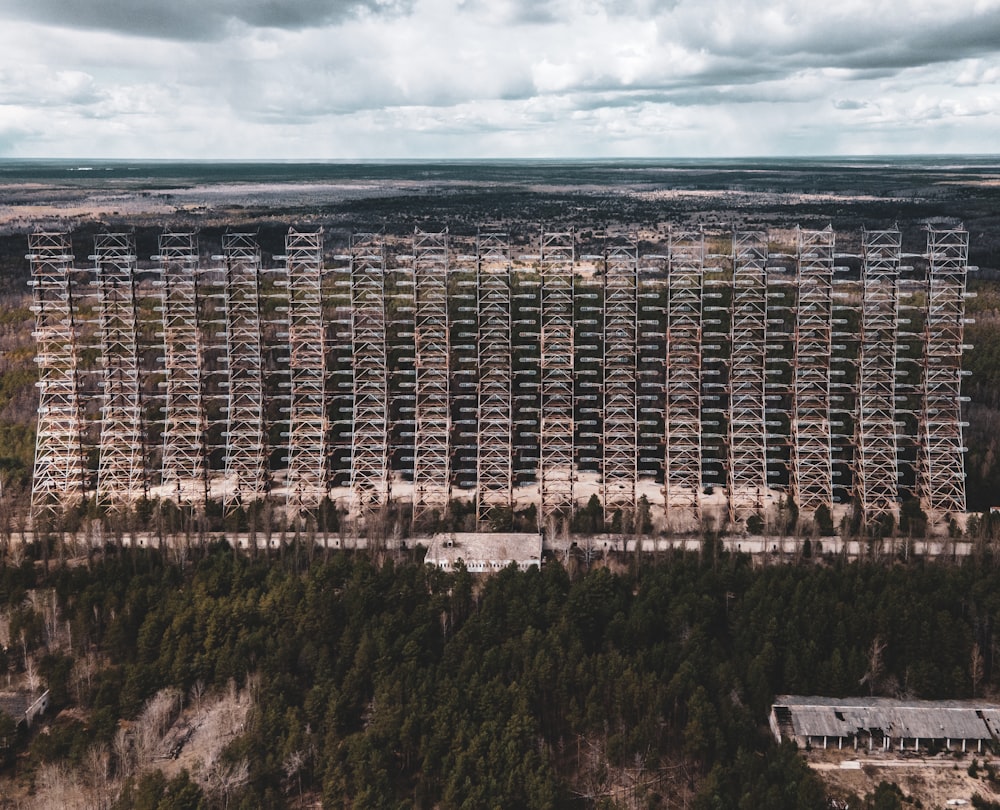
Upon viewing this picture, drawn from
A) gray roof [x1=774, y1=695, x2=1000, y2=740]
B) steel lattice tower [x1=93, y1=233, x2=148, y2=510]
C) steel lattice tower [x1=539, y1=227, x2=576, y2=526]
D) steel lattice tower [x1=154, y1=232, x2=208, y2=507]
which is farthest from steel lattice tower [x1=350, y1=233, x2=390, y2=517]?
gray roof [x1=774, y1=695, x2=1000, y2=740]

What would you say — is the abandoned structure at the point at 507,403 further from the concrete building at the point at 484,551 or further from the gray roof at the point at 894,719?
the gray roof at the point at 894,719

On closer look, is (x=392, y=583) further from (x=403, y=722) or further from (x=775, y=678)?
(x=775, y=678)

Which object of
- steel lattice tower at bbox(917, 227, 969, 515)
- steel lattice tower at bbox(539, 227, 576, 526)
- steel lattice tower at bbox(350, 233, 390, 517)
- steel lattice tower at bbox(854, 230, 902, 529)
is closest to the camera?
steel lattice tower at bbox(854, 230, 902, 529)

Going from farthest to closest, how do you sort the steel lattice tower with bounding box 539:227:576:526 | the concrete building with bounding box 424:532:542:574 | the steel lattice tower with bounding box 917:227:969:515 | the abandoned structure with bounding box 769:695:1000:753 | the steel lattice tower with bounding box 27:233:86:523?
the steel lattice tower with bounding box 27:233:86:523
the steel lattice tower with bounding box 539:227:576:526
the steel lattice tower with bounding box 917:227:969:515
the concrete building with bounding box 424:532:542:574
the abandoned structure with bounding box 769:695:1000:753

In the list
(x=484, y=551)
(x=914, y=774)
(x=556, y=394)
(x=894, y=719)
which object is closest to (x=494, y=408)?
(x=556, y=394)

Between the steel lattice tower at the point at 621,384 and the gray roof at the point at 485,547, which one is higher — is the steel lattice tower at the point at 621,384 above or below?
above

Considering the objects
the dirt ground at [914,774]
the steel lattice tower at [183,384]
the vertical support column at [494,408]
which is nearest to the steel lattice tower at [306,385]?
the steel lattice tower at [183,384]

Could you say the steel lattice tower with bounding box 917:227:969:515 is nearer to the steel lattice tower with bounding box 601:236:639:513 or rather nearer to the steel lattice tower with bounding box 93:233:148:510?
the steel lattice tower with bounding box 601:236:639:513
